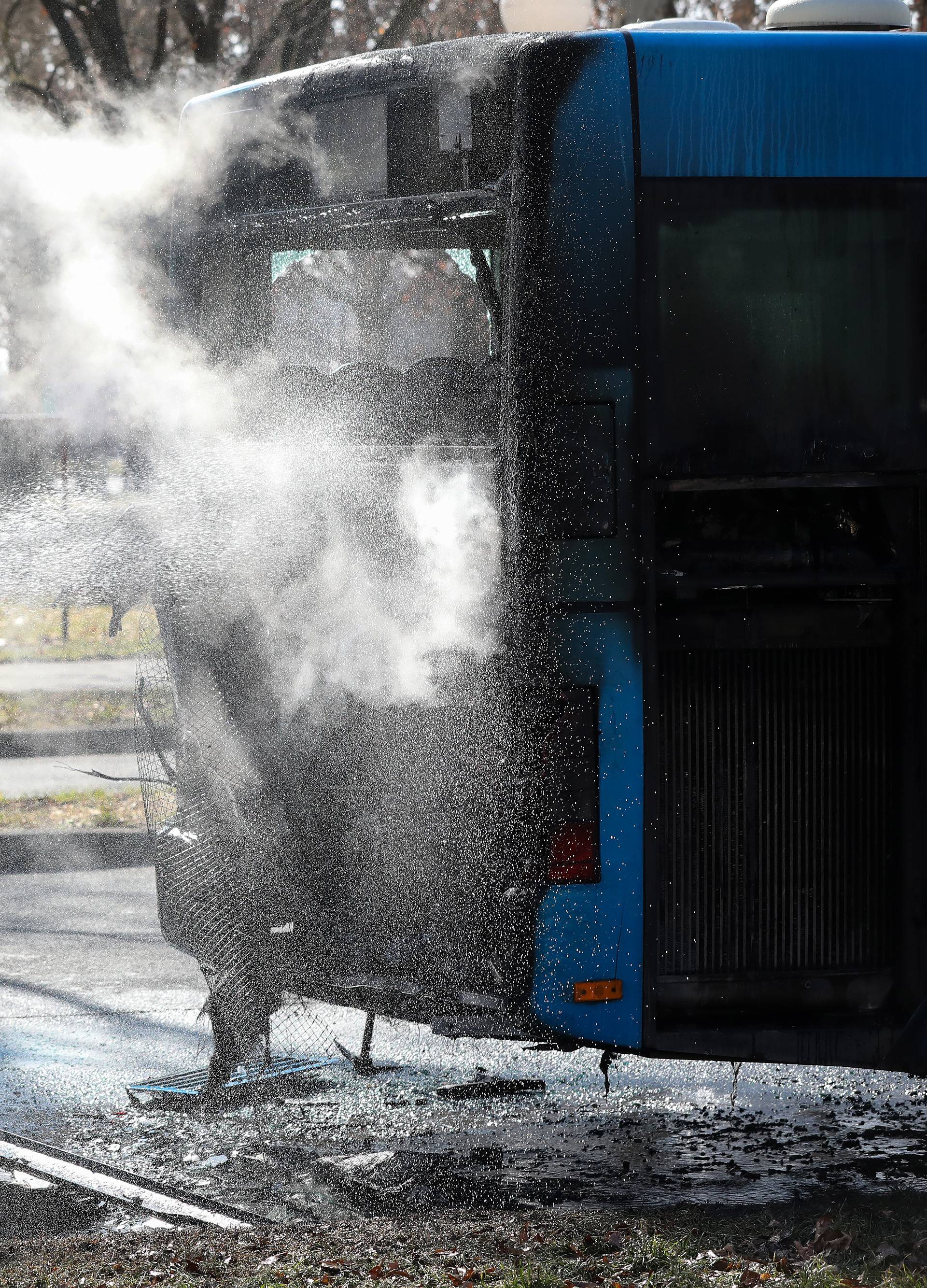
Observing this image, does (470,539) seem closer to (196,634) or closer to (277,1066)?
(196,634)

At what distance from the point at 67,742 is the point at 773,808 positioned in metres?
10.6

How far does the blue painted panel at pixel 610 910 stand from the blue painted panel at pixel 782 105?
1300 millimetres

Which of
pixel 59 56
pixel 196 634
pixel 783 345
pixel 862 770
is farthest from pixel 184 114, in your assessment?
pixel 59 56

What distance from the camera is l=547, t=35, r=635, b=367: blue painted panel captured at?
4.29m

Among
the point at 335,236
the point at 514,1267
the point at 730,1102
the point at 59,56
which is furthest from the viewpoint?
the point at 59,56

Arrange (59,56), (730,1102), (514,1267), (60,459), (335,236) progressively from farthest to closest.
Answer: (59,56), (60,459), (730,1102), (335,236), (514,1267)

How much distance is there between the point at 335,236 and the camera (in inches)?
200

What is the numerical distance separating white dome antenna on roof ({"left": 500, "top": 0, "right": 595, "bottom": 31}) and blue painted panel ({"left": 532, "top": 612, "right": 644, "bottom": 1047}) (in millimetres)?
2112

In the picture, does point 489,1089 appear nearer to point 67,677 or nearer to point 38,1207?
point 38,1207

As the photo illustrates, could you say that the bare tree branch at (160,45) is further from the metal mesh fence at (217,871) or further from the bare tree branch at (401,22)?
the metal mesh fence at (217,871)

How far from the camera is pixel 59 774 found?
1289cm

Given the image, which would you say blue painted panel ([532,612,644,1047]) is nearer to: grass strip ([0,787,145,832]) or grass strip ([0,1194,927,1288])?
grass strip ([0,1194,927,1288])

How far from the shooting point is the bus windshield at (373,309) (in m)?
5.28

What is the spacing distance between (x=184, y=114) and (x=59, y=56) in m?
13.3
